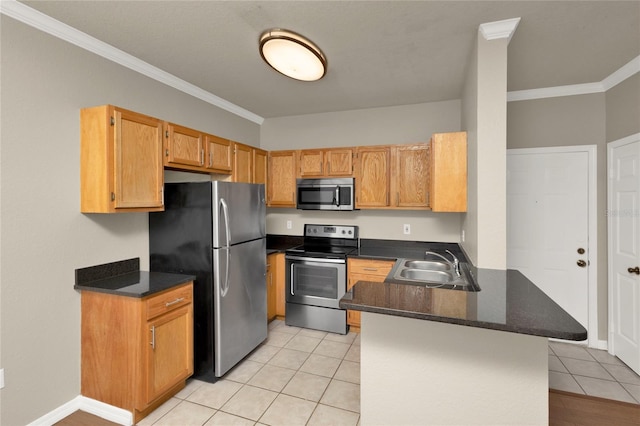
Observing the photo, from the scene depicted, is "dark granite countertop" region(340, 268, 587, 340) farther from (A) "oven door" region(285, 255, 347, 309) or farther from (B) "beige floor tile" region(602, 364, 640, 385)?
(B) "beige floor tile" region(602, 364, 640, 385)

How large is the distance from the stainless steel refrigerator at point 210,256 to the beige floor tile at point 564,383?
2.63 metres

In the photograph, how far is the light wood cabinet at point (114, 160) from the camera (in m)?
2.03

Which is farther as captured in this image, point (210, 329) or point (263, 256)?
point (263, 256)

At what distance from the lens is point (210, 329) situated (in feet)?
8.14

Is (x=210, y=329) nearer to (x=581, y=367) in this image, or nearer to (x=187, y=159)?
(x=187, y=159)

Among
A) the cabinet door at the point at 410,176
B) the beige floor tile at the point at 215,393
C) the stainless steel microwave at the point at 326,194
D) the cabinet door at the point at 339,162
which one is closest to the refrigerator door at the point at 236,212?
the stainless steel microwave at the point at 326,194

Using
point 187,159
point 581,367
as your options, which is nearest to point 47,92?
point 187,159

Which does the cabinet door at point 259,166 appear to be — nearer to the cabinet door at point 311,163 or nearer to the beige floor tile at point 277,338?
the cabinet door at point 311,163

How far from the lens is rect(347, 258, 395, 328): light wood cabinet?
10.7 feet

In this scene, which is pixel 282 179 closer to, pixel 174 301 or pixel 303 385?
pixel 174 301

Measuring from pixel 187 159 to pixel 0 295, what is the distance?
57.7 inches

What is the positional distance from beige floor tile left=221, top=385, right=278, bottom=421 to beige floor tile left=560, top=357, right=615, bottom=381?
2630mm

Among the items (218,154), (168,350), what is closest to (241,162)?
(218,154)

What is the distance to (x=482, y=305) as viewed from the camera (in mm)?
1434
